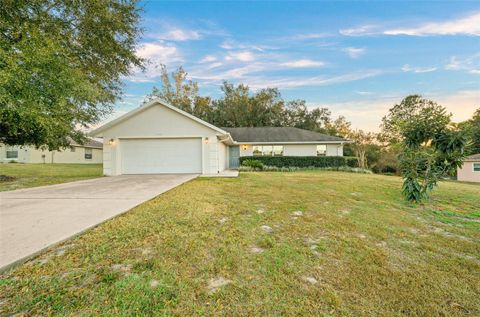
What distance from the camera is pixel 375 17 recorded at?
1180 centimetres

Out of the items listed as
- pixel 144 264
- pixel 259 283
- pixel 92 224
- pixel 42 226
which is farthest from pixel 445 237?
pixel 42 226

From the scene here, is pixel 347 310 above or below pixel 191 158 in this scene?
below

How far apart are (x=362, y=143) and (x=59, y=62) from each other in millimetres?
24861

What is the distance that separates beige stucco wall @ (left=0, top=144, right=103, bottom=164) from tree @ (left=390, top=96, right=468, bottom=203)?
28258 millimetres

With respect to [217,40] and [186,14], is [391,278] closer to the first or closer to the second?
[186,14]

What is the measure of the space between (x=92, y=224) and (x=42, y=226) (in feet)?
2.41

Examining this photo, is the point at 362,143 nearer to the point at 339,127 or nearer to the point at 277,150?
the point at 339,127

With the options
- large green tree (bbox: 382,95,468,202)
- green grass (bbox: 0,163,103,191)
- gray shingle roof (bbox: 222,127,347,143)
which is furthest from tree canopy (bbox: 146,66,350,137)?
large green tree (bbox: 382,95,468,202)

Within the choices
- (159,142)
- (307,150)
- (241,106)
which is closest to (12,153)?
(159,142)

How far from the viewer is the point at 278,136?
19.8 m

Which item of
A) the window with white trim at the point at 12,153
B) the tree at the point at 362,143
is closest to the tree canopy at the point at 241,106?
the tree at the point at 362,143

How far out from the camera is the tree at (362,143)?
21817mm

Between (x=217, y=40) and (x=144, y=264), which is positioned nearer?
(x=144, y=264)

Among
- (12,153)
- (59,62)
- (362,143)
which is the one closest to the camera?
(59,62)
